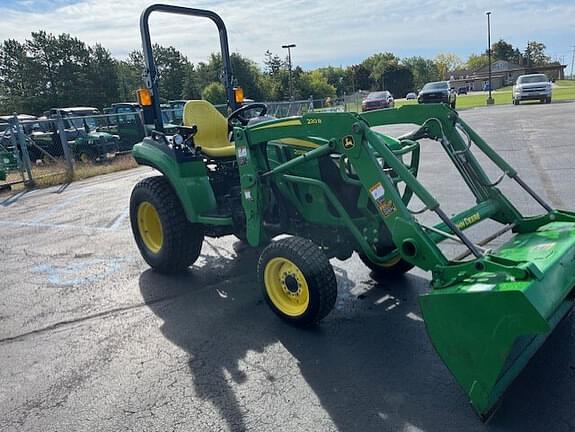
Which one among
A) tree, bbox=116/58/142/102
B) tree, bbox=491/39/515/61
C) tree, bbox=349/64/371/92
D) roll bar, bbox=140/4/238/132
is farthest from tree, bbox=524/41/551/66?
roll bar, bbox=140/4/238/132

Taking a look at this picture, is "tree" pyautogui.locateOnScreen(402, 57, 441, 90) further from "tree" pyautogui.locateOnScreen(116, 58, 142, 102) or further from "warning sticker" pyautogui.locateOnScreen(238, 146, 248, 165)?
"warning sticker" pyautogui.locateOnScreen(238, 146, 248, 165)

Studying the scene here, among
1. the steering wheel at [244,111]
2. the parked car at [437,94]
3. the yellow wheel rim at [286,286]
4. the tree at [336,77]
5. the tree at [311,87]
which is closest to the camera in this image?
the yellow wheel rim at [286,286]

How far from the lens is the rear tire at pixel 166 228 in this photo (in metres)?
4.66

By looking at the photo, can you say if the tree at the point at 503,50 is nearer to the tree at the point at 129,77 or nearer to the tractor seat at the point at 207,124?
the tree at the point at 129,77

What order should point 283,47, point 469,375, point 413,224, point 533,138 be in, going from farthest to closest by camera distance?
point 283,47, point 533,138, point 413,224, point 469,375

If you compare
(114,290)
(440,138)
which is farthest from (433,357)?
(114,290)

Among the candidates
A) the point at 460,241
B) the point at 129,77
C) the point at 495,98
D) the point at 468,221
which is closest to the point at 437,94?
the point at 495,98

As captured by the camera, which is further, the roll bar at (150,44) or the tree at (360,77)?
the tree at (360,77)

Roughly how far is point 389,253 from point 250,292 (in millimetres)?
1326

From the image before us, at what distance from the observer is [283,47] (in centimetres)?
3941

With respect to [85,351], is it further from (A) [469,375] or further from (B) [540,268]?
(B) [540,268]

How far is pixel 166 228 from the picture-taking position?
15.3ft

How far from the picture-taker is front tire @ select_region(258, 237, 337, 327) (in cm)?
330

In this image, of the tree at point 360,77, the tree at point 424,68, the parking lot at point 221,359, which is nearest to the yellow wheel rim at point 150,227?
the parking lot at point 221,359
